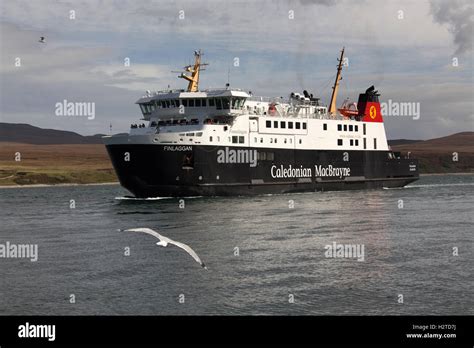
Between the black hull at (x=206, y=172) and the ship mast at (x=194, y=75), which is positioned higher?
the ship mast at (x=194, y=75)

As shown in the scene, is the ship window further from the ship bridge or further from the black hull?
the black hull

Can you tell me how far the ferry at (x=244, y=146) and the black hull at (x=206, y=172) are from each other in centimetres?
8

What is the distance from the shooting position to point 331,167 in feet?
208

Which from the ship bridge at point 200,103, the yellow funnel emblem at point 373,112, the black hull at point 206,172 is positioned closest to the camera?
the black hull at point 206,172

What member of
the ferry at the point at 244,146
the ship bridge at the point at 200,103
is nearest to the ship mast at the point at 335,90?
the ferry at the point at 244,146

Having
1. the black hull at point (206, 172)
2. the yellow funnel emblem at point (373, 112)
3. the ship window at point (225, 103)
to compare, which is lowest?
the black hull at point (206, 172)

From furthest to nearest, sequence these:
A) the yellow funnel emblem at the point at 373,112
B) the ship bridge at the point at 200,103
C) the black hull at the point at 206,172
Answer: the yellow funnel emblem at the point at 373,112 < the ship bridge at the point at 200,103 < the black hull at the point at 206,172

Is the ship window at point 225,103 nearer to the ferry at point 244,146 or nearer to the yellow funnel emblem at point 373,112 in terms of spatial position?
the ferry at point 244,146

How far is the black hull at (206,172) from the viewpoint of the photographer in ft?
159

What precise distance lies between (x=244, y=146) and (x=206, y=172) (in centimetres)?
544
